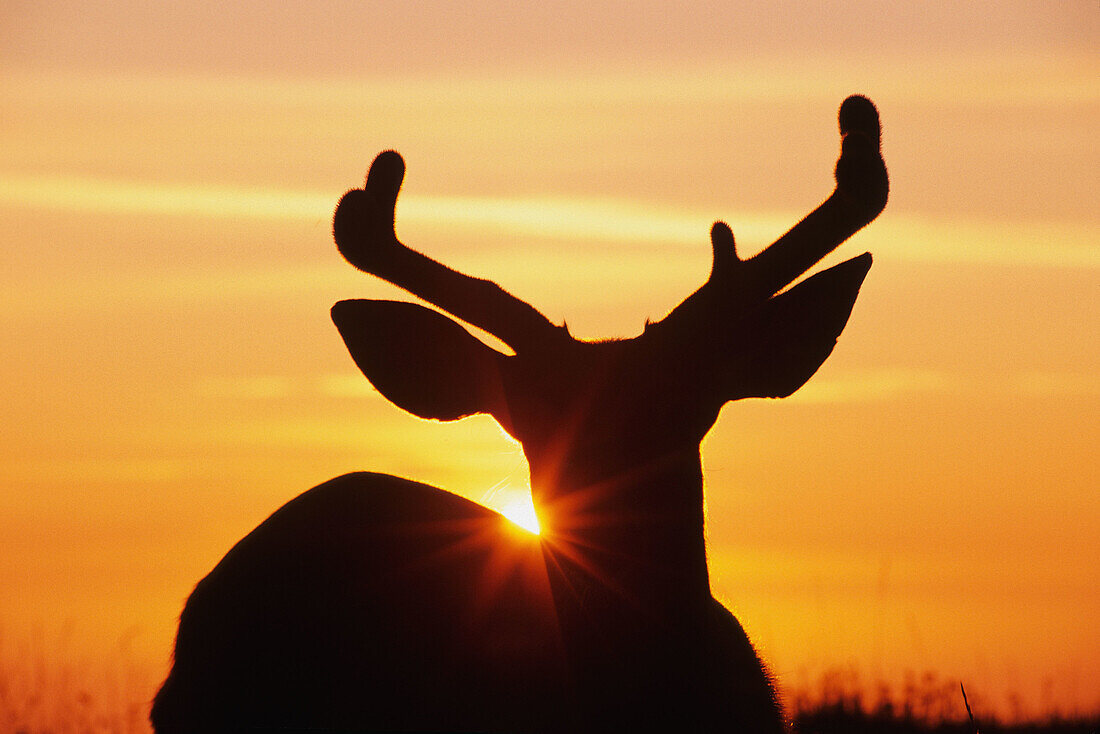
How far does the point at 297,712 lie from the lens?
7508mm

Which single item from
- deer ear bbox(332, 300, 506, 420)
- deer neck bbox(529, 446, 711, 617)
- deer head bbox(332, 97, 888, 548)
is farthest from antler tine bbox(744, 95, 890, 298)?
deer ear bbox(332, 300, 506, 420)

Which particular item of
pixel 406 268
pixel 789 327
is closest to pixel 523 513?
pixel 406 268

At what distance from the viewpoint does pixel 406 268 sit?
8.09m

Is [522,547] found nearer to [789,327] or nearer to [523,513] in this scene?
[523,513]

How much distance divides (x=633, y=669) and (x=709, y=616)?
36cm

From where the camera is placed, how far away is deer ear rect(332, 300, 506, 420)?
793 centimetres

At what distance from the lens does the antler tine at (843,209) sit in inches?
313

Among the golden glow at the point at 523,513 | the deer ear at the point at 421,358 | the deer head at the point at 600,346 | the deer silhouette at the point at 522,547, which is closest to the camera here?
the deer silhouette at the point at 522,547

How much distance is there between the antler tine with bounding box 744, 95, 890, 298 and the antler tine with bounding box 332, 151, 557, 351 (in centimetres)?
86

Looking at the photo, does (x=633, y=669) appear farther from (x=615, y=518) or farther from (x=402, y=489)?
(x=402, y=489)

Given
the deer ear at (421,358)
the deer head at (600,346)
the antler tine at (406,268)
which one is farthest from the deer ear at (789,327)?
the deer ear at (421,358)

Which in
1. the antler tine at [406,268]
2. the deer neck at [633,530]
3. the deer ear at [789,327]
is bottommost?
the deer neck at [633,530]

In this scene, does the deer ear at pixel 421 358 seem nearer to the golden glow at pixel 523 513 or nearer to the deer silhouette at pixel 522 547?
the deer silhouette at pixel 522 547

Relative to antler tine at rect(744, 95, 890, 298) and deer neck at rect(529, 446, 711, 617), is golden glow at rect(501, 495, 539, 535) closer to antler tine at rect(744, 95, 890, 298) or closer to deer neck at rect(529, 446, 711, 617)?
deer neck at rect(529, 446, 711, 617)
